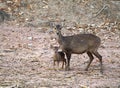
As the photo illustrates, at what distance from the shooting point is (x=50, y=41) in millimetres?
17797

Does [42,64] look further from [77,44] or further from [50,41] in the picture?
[50,41]

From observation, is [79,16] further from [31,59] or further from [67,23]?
[31,59]

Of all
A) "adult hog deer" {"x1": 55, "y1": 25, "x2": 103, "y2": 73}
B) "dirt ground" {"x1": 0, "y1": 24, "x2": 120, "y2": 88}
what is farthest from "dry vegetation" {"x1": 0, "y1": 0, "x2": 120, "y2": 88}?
"adult hog deer" {"x1": 55, "y1": 25, "x2": 103, "y2": 73}

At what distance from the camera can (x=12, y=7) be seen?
21.3 meters

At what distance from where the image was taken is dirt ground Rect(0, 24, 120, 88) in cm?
1120

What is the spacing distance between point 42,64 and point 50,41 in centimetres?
401

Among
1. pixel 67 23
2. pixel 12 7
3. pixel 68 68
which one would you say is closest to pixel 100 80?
pixel 68 68

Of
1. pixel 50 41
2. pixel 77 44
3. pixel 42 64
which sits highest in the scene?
pixel 77 44

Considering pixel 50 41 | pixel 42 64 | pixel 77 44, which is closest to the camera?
pixel 77 44

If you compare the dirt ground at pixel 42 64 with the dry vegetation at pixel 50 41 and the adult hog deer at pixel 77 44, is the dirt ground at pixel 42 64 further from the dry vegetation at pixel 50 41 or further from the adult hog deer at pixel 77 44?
the adult hog deer at pixel 77 44

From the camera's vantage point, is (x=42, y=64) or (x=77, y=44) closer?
(x=77, y=44)

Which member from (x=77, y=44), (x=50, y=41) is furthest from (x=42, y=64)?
(x=50, y=41)

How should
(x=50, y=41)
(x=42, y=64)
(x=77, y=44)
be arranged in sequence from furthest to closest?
(x=50, y=41) < (x=42, y=64) < (x=77, y=44)

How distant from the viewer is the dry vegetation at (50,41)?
11.6 meters
